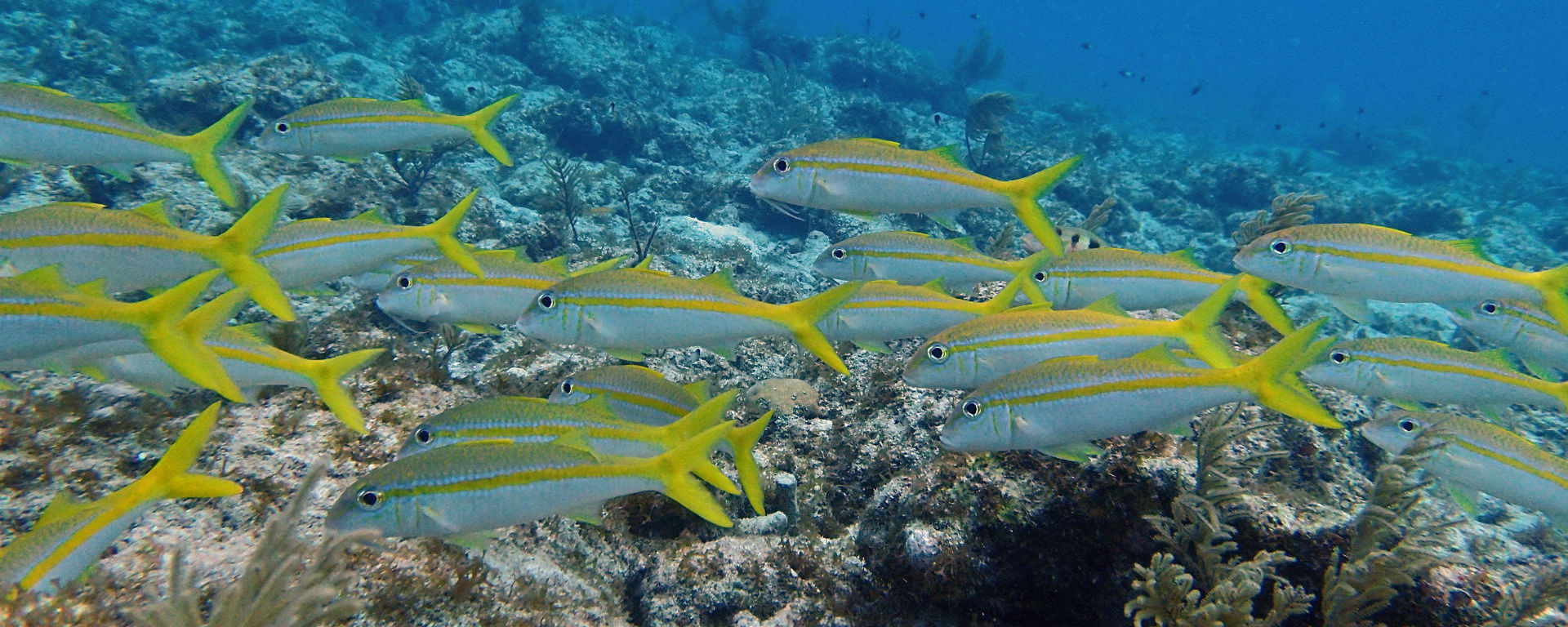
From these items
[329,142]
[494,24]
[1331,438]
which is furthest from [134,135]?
[494,24]

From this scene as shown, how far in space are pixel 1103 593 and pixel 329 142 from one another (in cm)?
604

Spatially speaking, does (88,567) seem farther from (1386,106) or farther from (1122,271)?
(1386,106)

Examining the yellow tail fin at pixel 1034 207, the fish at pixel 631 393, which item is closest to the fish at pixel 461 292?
the fish at pixel 631 393

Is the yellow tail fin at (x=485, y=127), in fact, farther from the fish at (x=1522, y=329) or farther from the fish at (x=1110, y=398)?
the fish at (x=1522, y=329)

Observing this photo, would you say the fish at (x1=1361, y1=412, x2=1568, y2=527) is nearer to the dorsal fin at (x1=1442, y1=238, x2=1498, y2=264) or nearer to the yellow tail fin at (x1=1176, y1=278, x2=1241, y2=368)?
the dorsal fin at (x1=1442, y1=238, x2=1498, y2=264)

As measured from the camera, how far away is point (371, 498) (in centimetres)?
237

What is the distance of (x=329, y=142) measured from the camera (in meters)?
4.86

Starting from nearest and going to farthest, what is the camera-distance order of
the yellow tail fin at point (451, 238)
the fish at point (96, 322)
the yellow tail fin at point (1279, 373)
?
the fish at point (96, 322) < the yellow tail fin at point (1279, 373) < the yellow tail fin at point (451, 238)

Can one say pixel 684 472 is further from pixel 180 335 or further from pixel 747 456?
pixel 180 335

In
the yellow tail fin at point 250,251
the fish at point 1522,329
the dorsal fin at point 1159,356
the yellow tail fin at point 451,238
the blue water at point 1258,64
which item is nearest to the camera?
the dorsal fin at point 1159,356

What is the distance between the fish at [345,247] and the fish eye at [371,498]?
1.56 metres

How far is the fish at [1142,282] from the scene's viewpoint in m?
3.77

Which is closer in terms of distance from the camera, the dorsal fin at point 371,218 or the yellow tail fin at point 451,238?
the yellow tail fin at point 451,238

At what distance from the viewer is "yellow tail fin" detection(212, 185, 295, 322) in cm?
288
